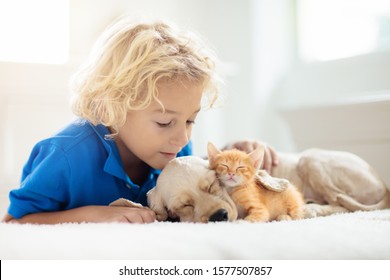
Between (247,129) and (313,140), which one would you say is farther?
(247,129)

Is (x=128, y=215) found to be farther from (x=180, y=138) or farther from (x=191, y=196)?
(x=180, y=138)

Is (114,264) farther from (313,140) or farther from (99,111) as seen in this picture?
(313,140)

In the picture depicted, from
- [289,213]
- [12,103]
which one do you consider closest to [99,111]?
[289,213]

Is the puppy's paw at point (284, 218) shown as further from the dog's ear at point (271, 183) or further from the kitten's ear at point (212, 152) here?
the kitten's ear at point (212, 152)

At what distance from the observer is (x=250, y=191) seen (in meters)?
1.29

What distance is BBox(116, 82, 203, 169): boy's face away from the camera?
4.77ft

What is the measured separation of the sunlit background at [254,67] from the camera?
2486mm

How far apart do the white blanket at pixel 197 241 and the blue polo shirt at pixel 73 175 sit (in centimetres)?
26

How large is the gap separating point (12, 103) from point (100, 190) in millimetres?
1150

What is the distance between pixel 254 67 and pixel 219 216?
6.47 ft

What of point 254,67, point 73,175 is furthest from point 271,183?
point 254,67

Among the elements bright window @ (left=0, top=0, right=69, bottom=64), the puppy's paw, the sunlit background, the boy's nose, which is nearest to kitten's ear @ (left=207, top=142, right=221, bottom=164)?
the boy's nose

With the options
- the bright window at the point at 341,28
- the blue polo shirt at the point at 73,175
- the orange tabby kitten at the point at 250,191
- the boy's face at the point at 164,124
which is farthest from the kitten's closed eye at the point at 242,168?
the bright window at the point at 341,28

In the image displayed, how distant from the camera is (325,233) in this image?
1.08 m
